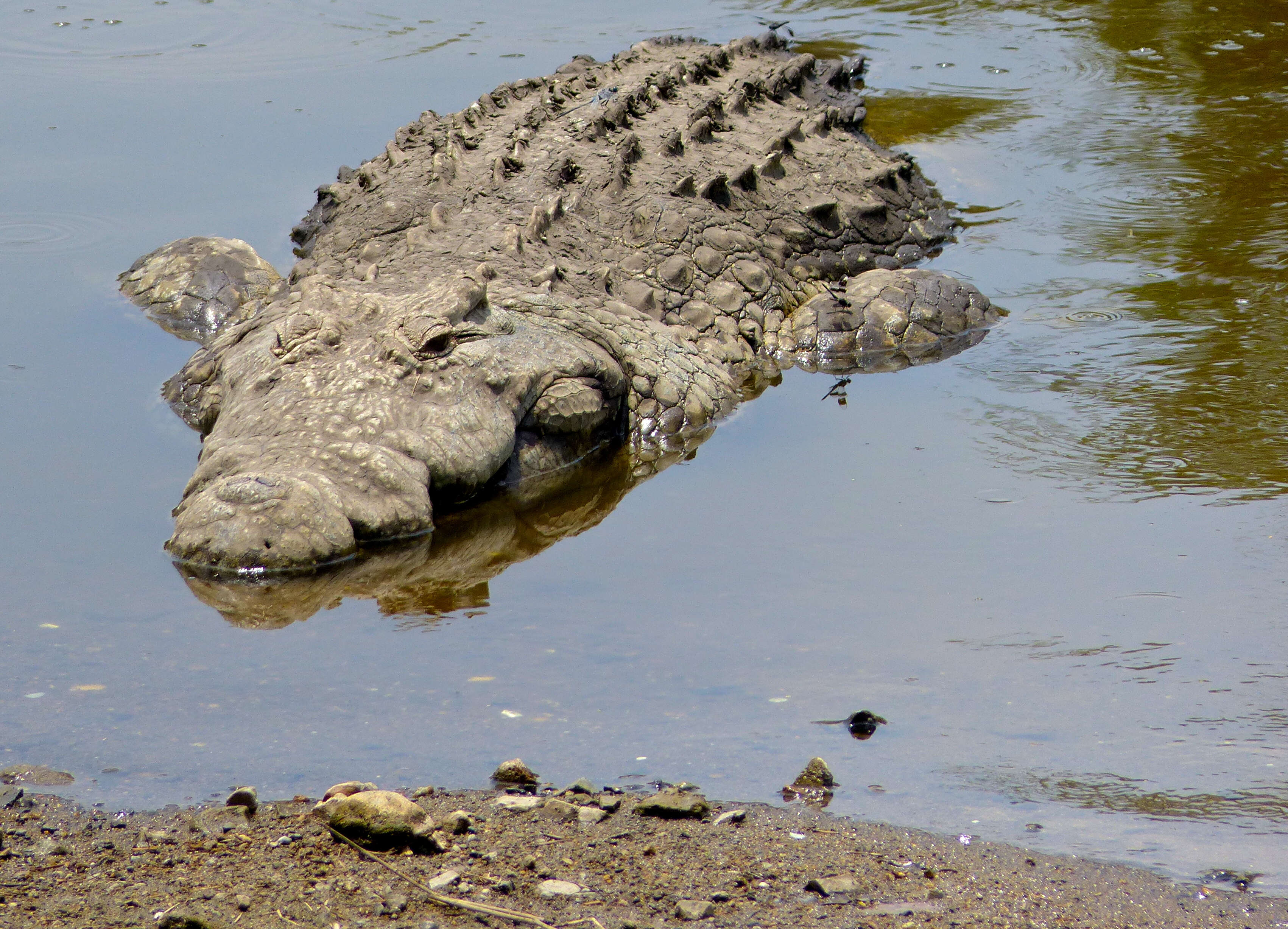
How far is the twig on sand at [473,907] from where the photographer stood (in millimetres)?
2668

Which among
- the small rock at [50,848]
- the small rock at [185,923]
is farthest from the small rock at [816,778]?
the small rock at [50,848]

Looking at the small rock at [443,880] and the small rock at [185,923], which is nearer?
the small rock at [185,923]

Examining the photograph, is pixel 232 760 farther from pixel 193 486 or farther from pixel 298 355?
pixel 298 355

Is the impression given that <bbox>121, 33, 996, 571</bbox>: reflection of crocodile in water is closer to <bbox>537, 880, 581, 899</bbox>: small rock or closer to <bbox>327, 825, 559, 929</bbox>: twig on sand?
<bbox>327, 825, 559, 929</bbox>: twig on sand

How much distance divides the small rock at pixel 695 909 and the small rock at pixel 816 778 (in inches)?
23.3

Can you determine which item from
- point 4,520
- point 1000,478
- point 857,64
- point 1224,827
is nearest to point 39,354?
point 4,520

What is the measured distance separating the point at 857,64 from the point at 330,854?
882 centimetres

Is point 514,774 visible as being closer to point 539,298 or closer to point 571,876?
point 571,876

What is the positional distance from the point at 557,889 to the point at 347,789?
616 mm

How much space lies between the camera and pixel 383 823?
2.92 metres

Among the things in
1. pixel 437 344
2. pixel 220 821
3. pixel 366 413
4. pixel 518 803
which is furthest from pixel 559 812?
pixel 437 344

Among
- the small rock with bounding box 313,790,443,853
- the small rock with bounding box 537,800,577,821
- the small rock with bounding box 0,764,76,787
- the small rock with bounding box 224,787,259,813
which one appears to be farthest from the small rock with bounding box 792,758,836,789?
the small rock with bounding box 0,764,76,787

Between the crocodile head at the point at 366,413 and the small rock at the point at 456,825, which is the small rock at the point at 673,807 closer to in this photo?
the small rock at the point at 456,825

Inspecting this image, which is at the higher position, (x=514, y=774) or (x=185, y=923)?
(x=185, y=923)
